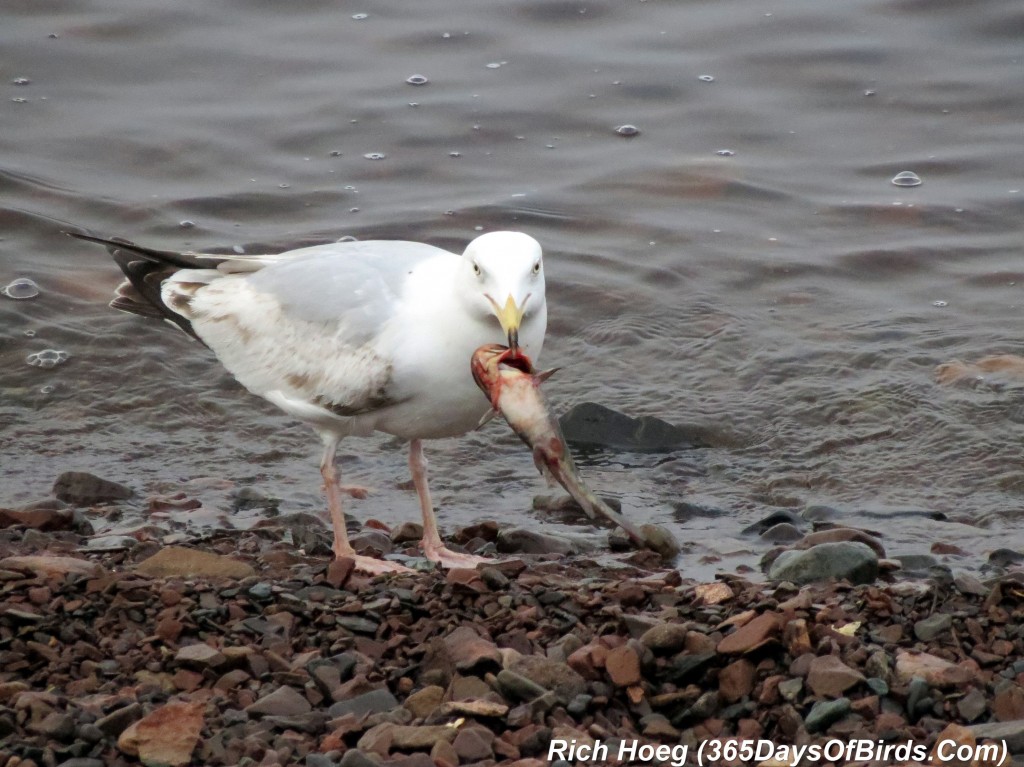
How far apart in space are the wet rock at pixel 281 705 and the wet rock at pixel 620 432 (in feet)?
12.1

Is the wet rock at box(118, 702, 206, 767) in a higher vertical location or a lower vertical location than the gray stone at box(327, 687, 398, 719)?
higher

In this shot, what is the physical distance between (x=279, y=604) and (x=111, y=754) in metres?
1.08

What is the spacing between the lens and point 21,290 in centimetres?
940

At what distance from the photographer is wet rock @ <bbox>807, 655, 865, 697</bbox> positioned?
4.02m

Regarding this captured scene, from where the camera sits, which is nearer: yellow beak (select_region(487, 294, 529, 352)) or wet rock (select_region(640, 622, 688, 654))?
wet rock (select_region(640, 622, 688, 654))

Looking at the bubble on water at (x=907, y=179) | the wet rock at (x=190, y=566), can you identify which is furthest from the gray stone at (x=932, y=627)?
the bubble on water at (x=907, y=179)

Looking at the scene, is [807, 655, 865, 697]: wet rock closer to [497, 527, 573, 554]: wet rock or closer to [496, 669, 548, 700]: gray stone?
[496, 669, 548, 700]: gray stone

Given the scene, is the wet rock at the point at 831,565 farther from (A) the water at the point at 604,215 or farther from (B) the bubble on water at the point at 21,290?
(B) the bubble on water at the point at 21,290

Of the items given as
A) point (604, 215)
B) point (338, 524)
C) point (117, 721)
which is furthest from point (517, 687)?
point (604, 215)

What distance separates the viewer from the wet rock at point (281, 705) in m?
3.96

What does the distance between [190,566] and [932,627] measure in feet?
8.33

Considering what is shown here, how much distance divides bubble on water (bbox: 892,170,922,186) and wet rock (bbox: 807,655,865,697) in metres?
7.51

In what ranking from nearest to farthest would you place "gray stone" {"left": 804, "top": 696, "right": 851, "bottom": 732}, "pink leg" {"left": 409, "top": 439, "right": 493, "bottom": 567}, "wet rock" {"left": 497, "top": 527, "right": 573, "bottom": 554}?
1. "gray stone" {"left": 804, "top": 696, "right": 851, "bottom": 732}
2. "pink leg" {"left": 409, "top": 439, "right": 493, "bottom": 567}
3. "wet rock" {"left": 497, "top": 527, "right": 573, "bottom": 554}

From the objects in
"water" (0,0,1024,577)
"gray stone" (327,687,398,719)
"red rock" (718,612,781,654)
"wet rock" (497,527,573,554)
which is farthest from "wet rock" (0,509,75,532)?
"red rock" (718,612,781,654)
